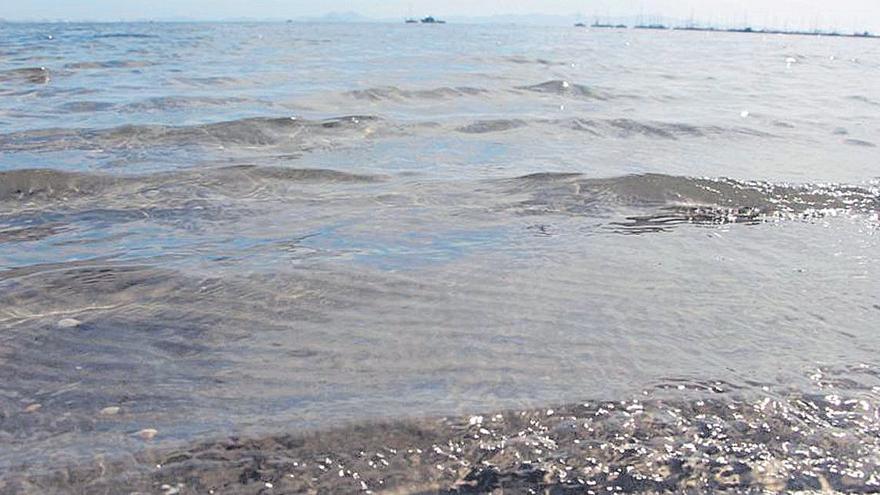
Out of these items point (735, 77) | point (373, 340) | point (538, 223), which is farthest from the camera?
point (735, 77)

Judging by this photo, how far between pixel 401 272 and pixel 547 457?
2.12m

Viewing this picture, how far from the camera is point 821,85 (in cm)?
2008

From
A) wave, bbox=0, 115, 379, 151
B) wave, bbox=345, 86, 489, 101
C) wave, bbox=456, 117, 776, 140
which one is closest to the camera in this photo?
wave, bbox=0, 115, 379, 151

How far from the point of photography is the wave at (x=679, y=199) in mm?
5867

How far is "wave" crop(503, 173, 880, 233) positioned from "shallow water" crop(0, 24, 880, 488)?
34mm

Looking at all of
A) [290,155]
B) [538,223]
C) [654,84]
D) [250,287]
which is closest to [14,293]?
[250,287]

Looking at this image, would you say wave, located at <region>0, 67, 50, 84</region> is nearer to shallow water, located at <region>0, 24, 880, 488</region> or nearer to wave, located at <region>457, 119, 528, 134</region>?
shallow water, located at <region>0, 24, 880, 488</region>

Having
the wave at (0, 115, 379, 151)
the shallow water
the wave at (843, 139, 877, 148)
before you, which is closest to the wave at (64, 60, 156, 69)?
the shallow water

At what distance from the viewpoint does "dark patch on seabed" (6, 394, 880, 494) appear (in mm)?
2270

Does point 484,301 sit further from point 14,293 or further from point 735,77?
point 735,77

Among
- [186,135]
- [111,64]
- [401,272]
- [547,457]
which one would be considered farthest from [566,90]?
[547,457]

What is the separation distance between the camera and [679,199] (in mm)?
6363

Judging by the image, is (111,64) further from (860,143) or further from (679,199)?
(860,143)

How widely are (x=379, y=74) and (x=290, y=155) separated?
1105 cm
